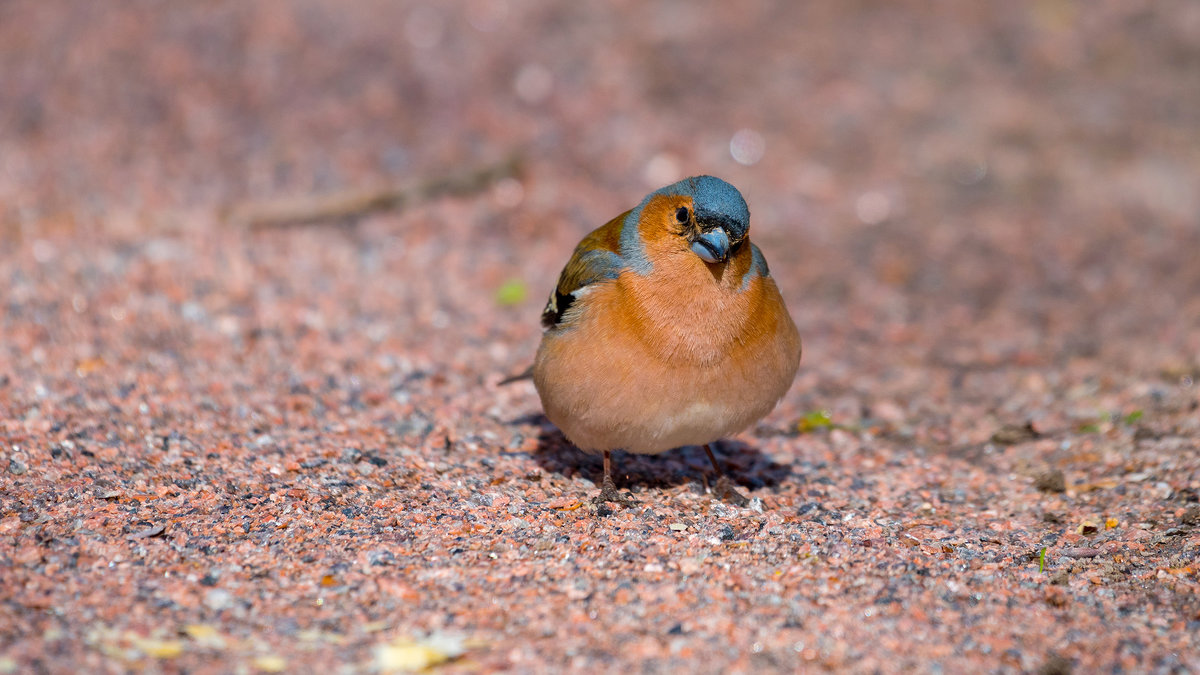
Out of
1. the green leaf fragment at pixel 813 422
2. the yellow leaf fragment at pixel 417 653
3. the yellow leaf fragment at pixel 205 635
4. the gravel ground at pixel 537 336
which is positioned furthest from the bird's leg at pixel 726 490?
the yellow leaf fragment at pixel 205 635

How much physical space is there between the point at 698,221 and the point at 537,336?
10.1 feet

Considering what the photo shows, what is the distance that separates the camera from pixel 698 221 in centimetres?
426

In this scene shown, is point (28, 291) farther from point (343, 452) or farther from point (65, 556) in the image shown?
point (65, 556)

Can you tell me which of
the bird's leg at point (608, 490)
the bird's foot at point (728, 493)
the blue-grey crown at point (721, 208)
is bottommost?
the bird's foot at point (728, 493)

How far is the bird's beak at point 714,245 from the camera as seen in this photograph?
4203 mm

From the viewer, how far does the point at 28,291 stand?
663cm

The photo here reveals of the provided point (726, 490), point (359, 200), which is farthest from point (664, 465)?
point (359, 200)

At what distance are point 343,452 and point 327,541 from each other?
3.43 ft

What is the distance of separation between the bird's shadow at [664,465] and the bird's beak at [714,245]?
Result: 1.30m

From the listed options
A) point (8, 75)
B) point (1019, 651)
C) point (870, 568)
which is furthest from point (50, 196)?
point (1019, 651)

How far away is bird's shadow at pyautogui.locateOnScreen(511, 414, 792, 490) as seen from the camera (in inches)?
205

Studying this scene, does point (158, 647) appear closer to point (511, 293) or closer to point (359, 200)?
point (511, 293)

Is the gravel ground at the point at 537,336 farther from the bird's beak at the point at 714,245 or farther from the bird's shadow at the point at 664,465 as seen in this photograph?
the bird's beak at the point at 714,245

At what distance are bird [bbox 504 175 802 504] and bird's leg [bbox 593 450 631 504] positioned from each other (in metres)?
0.27
